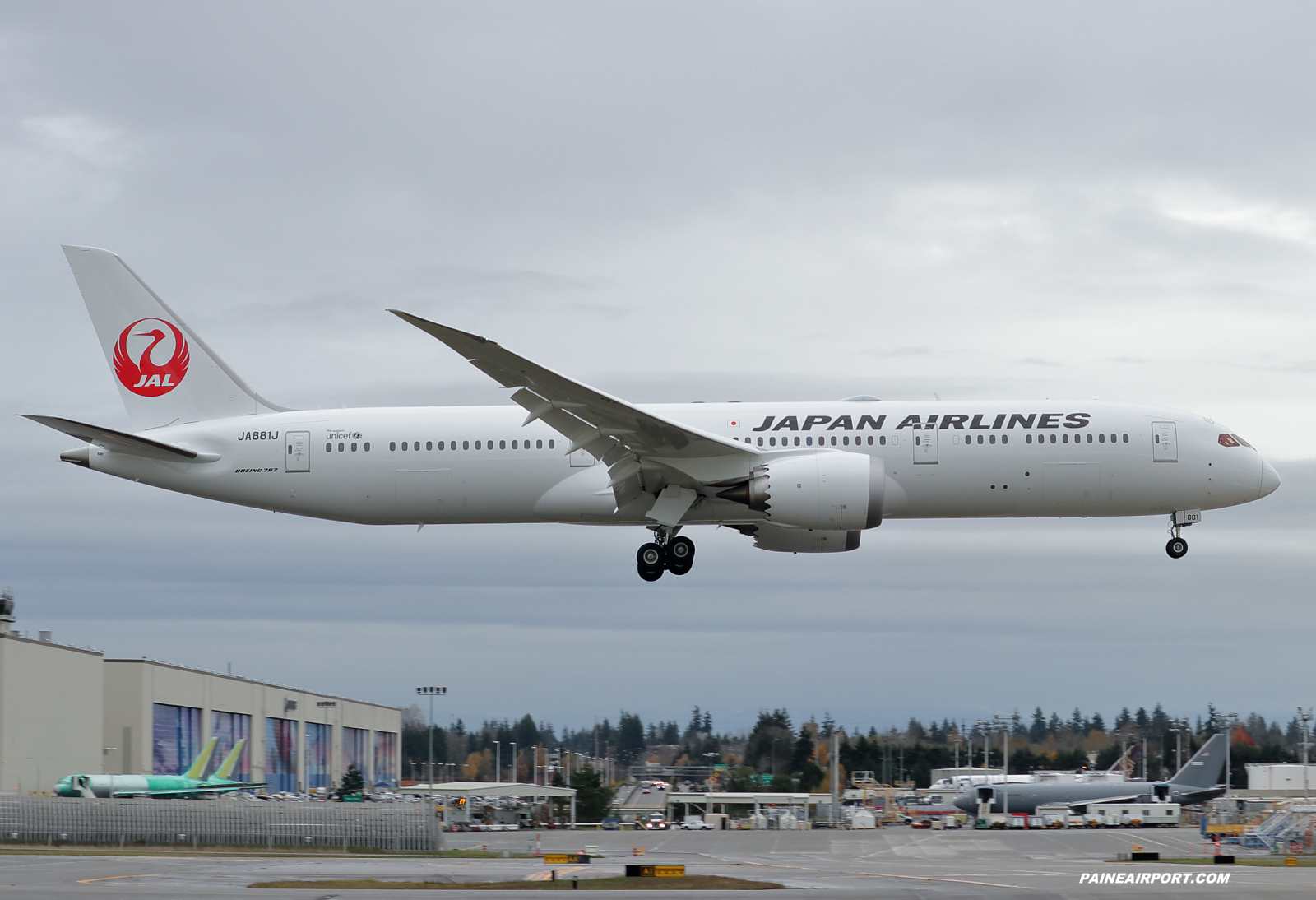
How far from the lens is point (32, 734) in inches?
3285

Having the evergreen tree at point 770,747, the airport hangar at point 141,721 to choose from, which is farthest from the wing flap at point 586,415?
the evergreen tree at point 770,747

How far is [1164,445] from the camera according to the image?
3694 centimetres

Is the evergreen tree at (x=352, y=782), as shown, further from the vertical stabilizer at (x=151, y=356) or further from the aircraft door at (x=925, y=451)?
the aircraft door at (x=925, y=451)

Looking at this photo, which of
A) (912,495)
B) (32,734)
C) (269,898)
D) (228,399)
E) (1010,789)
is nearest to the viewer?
(269,898)

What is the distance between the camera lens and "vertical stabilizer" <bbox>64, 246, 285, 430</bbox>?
40500mm

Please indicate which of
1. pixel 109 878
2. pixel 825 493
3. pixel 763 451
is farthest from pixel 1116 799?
pixel 109 878

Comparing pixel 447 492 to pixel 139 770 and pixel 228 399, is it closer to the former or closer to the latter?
pixel 228 399

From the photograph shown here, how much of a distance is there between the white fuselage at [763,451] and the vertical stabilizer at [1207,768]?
5849cm

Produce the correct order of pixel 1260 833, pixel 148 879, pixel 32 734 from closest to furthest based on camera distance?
pixel 148 879 → pixel 1260 833 → pixel 32 734

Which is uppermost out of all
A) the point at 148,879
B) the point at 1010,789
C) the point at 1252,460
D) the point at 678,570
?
the point at 1252,460

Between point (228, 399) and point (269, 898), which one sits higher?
point (228, 399)

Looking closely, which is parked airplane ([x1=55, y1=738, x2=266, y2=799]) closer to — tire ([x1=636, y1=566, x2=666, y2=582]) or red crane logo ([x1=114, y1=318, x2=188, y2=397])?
red crane logo ([x1=114, y1=318, x2=188, y2=397])

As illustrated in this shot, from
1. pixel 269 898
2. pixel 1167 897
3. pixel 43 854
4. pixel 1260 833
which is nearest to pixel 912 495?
pixel 1167 897

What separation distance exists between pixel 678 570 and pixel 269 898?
14.5m
